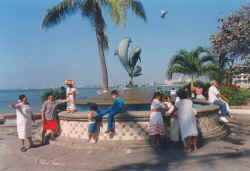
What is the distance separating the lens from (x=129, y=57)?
1106 centimetres

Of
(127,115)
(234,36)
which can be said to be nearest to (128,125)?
(127,115)

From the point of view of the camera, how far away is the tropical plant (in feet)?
74.0

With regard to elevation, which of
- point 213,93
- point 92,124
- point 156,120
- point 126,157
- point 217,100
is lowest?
point 126,157

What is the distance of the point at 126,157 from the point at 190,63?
16778 mm

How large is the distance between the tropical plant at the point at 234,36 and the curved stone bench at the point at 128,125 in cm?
1944

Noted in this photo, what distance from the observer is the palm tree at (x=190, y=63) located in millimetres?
19828

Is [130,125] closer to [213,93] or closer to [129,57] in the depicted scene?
[213,93]

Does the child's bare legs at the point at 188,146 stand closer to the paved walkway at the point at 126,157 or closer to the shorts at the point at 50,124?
the paved walkway at the point at 126,157

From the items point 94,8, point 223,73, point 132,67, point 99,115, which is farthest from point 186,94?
point 223,73

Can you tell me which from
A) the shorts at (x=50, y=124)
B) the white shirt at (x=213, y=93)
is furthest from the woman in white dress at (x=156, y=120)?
the white shirt at (x=213, y=93)

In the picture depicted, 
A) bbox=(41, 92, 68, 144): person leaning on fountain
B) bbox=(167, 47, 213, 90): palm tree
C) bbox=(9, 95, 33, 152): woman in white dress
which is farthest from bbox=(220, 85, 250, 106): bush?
bbox=(9, 95, 33, 152): woman in white dress

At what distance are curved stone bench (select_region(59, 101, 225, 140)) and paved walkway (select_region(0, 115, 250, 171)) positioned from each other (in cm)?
23

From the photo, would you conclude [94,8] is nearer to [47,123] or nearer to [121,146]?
[47,123]

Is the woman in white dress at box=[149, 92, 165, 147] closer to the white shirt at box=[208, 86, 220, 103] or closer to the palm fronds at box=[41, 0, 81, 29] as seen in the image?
the white shirt at box=[208, 86, 220, 103]
